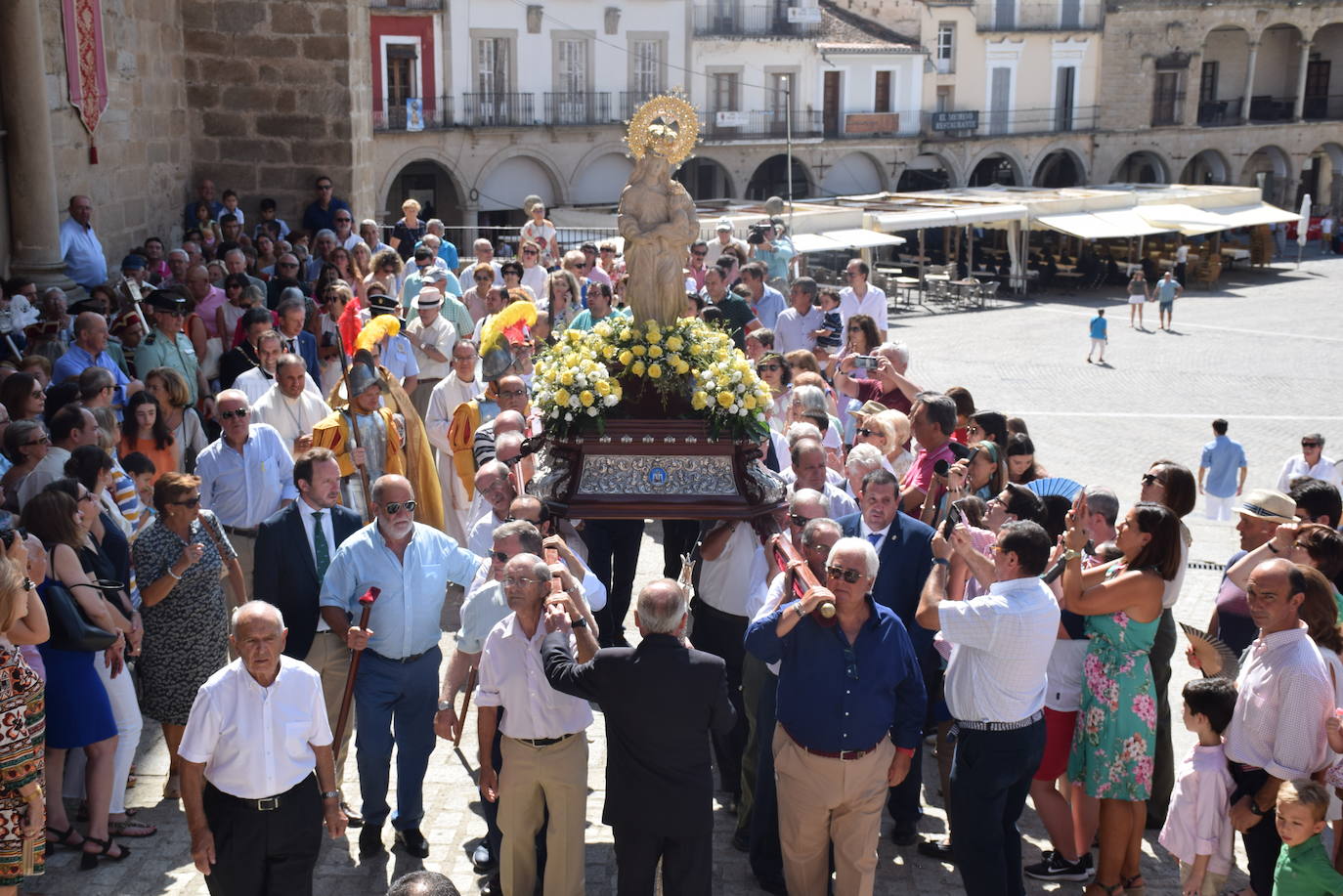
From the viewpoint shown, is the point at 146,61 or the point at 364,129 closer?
the point at 146,61

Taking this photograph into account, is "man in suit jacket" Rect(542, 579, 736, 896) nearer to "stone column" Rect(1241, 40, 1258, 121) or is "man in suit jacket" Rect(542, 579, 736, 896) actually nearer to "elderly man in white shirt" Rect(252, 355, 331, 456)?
"elderly man in white shirt" Rect(252, 355, 331, 456)

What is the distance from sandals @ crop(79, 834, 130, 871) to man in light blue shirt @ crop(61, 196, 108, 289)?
21.7 ft

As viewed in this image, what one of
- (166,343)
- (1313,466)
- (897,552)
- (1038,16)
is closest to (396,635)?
(897,552)

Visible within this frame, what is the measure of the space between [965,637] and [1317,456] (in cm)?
696

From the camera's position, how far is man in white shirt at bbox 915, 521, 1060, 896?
555cm

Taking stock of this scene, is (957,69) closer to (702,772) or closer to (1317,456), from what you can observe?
(1317,456)

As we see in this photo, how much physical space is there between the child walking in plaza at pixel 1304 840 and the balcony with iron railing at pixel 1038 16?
44.0m

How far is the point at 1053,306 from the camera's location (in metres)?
33.9

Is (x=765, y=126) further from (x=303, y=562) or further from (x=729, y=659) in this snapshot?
(x=303, y=562)

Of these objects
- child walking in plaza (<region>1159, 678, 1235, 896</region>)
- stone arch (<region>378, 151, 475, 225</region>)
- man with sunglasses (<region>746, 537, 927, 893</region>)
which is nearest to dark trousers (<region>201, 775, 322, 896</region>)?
man with sunglasses (<region>746, 537, 927, 893</region>)

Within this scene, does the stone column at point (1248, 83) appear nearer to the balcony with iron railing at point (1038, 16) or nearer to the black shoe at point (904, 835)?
the balcony with iron railing at point (1038, 16)

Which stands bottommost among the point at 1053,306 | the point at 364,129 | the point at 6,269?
the point at 1053,306

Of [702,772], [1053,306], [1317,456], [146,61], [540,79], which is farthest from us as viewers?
[540,79]

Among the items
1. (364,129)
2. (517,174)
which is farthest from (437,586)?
(517,174)
